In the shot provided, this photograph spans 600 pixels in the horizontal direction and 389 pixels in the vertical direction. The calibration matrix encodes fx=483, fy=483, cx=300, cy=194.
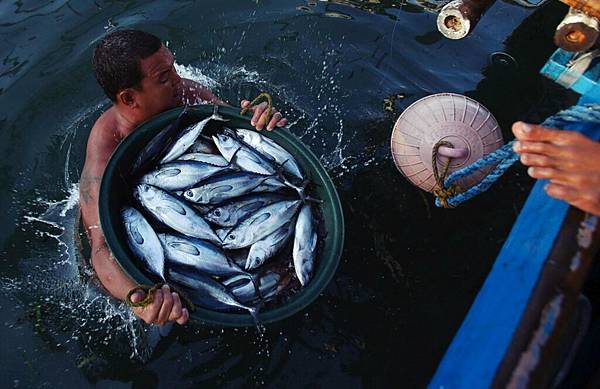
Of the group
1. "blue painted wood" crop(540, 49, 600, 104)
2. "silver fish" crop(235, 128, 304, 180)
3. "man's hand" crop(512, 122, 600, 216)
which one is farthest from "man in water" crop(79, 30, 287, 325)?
"blue painted wood" crop(540, 49, 600, 104)

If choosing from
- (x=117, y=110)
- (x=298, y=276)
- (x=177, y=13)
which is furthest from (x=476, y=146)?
(x=177, y=13)

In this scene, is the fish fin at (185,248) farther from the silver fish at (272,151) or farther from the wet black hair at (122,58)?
the wet black hair at (122,58)

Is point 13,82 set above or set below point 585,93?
below

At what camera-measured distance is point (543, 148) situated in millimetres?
2494

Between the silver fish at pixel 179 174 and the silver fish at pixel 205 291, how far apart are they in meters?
0.65

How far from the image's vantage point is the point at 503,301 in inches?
104

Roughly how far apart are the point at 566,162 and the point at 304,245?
69.2 inches

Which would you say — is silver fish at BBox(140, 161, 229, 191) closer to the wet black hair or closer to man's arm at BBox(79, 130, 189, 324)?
man's arm at BBox(79, 130, 189, 324)

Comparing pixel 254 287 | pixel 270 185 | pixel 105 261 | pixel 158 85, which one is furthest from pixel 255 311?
pixel 158 85

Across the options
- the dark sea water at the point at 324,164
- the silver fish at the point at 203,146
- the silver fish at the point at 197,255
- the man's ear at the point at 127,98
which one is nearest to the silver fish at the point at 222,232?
the silver fish at the point at 197,255

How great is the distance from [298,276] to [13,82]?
4440mm

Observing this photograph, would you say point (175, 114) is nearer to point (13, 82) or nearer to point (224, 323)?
point (224, 323)

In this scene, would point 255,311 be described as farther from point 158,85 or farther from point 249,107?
point 158,85

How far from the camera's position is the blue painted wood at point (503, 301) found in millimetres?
2363
